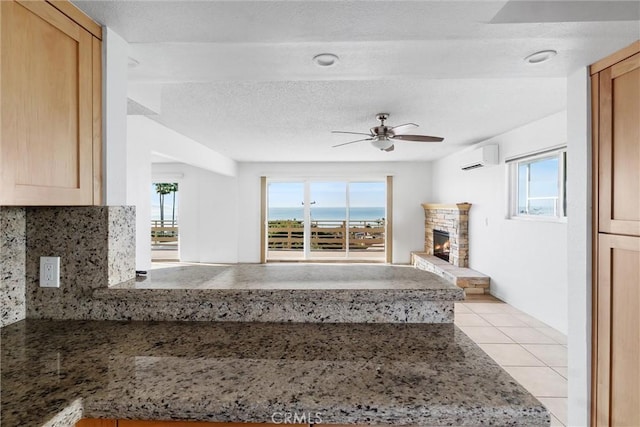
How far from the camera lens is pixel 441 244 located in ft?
22.3

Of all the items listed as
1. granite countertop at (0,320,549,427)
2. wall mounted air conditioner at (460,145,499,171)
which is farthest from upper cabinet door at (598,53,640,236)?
wall mounted air conditioner at (460,145,499,171)

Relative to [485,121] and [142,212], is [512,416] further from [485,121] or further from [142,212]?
[485,121]

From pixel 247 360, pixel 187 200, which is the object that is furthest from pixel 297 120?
pixel 187 200

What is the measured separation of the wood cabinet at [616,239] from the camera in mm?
1714

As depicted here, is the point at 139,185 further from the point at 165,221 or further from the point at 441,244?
the point at 441,244

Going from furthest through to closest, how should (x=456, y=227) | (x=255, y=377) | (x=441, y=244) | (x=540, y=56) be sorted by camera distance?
(x=441, y=244), (x=456, y=227), (x=540, y=56), (x=255, y=377)

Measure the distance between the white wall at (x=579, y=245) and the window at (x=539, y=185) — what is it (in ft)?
6.40

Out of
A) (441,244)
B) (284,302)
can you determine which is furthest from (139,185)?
(441,244)

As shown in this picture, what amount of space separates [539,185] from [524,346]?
1997mm

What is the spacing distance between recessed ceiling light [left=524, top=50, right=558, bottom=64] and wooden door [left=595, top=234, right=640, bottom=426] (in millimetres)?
1010

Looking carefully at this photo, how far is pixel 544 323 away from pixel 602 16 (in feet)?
11.3

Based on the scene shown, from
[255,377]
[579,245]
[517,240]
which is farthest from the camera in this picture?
[517,240]

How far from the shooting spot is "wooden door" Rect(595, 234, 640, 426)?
1.72m

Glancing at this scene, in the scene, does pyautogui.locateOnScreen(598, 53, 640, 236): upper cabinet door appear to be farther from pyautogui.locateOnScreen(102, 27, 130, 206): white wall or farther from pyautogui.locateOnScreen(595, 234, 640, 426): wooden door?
pyautogui.locateOnScreen(102, 27, 130, 206): white wall
